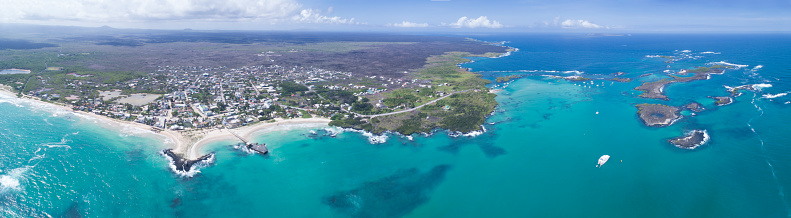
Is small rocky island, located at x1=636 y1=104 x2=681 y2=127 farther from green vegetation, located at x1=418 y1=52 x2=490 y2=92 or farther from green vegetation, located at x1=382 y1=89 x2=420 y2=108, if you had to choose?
green vegetation, located at x1=382 y1=89 x2=420 y2=108

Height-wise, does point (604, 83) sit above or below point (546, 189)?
above

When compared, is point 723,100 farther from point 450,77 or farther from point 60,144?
point 60,144

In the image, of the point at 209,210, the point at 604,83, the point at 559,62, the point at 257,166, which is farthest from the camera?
the point at 559,62

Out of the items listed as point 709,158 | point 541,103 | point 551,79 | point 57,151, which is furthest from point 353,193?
point 551,79

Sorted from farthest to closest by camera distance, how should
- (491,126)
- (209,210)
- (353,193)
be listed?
(491,126) < (353,193) < (209,210)

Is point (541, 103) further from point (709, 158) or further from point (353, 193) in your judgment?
point (353, 193)

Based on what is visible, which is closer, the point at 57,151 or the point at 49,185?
the point at 49,185

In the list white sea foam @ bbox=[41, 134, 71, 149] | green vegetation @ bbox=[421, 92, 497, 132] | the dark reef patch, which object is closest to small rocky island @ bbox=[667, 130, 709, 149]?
green vegetation @ bbox=[421, 92, 497, 132]
